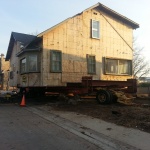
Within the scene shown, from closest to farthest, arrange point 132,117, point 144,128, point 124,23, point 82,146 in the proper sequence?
point 82,146, point 144,128, point 132,117, point 124,23

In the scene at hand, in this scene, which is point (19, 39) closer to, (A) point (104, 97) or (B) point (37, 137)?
(A) point (104, 97)

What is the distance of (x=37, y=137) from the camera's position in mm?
8195

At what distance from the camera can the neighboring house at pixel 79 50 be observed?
18.2 metres

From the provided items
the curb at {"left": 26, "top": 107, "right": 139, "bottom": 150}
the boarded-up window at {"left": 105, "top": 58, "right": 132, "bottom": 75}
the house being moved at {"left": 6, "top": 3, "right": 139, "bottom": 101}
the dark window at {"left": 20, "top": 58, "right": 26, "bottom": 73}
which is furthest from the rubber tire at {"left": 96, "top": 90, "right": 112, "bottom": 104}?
the dark window at {"left": 20, "top": 58, "right": 26, "bottom": 73}

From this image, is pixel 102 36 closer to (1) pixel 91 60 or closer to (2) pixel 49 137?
(1) pixel 91 60

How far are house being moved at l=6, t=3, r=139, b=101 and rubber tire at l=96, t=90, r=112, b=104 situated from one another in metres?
3.36

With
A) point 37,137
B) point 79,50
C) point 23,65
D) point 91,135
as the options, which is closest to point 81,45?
point 79,50

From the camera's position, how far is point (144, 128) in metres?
9.09

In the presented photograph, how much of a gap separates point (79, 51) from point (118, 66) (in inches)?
163

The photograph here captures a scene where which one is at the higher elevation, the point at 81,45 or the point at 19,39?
the point at 19,39

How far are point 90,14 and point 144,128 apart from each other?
43.0 feet

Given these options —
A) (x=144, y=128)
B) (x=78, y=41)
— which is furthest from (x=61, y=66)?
(x=144, y=128)

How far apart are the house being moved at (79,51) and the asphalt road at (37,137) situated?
25.4ft

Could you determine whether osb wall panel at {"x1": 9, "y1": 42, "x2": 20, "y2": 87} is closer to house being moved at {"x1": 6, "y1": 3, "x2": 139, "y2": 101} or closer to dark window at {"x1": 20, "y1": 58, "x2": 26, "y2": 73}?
house being moved at {"x1": 6, "y1": 3, "x2": 139, "y2": 101}
